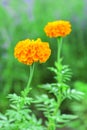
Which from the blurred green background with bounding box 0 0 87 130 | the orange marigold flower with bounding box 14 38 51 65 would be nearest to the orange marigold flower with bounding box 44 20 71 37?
the orange marigold flower with bounding box 14 38 51 65

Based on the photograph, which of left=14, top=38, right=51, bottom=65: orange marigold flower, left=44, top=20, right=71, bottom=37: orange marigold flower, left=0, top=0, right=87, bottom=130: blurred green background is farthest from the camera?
left=0, top=0, right=87, bottom=130: blurred green background

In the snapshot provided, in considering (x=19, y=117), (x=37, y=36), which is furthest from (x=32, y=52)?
(x=37, y=36)

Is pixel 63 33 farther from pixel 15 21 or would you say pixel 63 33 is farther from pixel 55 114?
pixel 15 21

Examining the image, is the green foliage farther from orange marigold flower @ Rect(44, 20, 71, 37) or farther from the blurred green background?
the blurred green background

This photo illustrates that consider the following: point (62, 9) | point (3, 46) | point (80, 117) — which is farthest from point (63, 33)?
point (62, 9)

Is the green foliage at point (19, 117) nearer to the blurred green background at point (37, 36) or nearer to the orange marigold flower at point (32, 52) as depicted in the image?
the orange marigold flower at point (32, 52)

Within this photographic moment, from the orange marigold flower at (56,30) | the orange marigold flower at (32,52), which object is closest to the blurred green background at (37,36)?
the orange marigold flower at (56,30)

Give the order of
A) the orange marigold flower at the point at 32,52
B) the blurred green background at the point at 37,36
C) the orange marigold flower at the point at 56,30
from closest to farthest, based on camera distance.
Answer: the orange marigold flower at the point at 32,52
the orange marigold flower at the point at 56,30
the blurred green background at the point at 37,36

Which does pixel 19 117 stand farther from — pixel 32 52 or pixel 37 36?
pixel 37 36
